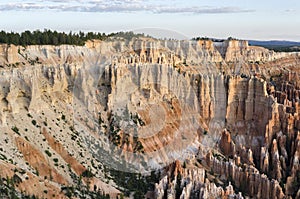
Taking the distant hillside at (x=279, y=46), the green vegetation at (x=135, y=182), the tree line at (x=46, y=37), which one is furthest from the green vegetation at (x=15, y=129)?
the distant hillside at (x=279, y=46)

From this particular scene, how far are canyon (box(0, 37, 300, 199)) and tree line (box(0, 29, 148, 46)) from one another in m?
1.85

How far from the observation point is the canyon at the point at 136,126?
109 ft

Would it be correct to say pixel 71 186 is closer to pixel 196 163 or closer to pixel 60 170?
pixel 60 170

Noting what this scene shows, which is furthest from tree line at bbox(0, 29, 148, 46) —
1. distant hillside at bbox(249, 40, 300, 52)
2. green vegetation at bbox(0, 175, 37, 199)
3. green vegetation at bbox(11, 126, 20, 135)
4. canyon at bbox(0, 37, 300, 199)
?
distant hillside at bbox(249, 40, 300, 52)

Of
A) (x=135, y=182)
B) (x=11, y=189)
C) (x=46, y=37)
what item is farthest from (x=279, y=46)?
(x=11, y=189)

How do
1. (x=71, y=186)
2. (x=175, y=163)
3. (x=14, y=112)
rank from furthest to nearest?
(x=175, y=163) → (x=14, y=112) → (x=71, y=186)

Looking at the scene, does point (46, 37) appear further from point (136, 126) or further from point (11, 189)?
point (11, 189)

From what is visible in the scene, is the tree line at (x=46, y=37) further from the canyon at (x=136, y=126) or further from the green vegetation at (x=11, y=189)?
the green vegetation at (x=11, y=189)

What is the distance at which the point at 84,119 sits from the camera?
131ft

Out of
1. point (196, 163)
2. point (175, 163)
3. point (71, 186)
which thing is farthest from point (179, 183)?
point (71, 186)

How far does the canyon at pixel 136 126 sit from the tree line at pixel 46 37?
1.85 metres

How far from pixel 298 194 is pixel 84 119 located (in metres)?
20.2

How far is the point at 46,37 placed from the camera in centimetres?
5481

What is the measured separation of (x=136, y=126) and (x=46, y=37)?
20.2 metres
